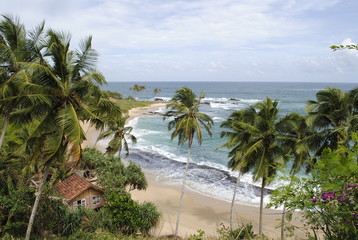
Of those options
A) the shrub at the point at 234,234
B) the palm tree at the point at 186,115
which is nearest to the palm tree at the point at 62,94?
the shrub at the point at 234,234

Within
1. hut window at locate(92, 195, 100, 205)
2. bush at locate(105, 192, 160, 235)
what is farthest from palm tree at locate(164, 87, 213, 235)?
hut window at locate(92, 195, 100, 205)

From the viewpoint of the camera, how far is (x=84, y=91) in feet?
29.0

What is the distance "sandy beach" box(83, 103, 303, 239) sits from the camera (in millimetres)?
18438

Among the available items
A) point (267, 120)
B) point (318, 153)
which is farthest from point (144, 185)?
point (318, 153)

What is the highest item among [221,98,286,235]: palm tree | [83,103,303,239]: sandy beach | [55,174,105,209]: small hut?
[221,98,286,235]: palm tree

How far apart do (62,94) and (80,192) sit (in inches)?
392

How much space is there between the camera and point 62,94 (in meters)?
8.85

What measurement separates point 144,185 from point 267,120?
10180mm

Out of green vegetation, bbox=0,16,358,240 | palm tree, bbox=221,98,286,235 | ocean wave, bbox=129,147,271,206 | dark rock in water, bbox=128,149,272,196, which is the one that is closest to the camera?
green vegetation, bbox=0,16,358,240

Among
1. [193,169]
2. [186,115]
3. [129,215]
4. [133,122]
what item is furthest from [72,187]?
[133,122]

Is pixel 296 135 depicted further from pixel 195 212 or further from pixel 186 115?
pixel 195 212

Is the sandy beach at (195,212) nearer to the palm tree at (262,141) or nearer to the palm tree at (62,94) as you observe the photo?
the palm tree at (262,141)

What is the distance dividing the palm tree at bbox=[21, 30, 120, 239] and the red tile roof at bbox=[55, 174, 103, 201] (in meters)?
8.30

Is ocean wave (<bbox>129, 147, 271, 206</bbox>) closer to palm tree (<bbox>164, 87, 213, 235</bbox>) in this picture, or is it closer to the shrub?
palm tree (<bbox>164, 87, 213, 235</bbox>)
